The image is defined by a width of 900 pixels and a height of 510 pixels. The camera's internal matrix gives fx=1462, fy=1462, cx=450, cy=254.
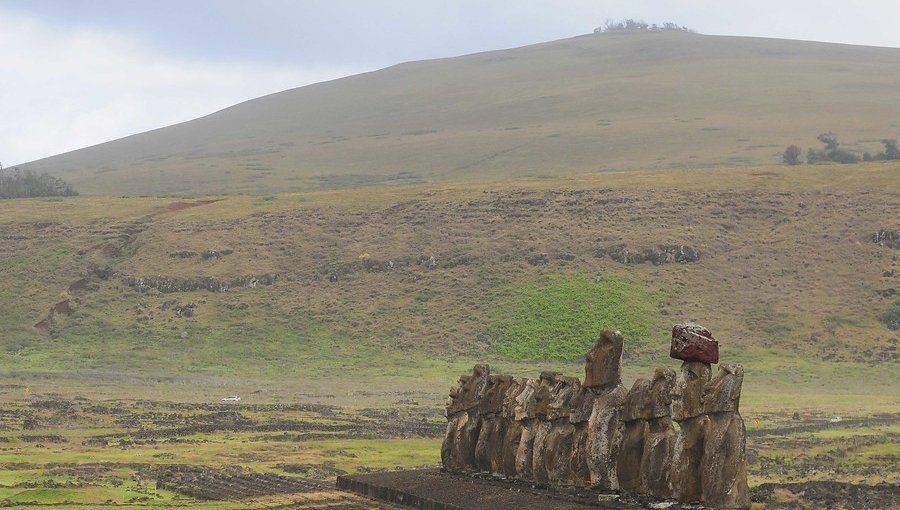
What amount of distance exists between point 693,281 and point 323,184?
7829cm

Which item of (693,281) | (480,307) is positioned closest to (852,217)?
(693,281)

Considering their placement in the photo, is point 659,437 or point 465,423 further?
point 465,423

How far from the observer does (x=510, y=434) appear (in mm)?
27188

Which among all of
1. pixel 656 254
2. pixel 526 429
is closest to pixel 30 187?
pixel 656 254

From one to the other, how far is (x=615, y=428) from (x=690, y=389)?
2.92 metres

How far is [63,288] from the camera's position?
9219 centimetres

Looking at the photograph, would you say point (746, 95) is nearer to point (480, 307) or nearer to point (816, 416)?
point (480, 307)

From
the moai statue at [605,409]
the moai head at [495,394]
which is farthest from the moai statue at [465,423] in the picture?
the moai statue at [605,409]

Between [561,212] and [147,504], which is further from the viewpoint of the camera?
[561,212]

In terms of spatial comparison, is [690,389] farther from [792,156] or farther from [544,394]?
[792,156]

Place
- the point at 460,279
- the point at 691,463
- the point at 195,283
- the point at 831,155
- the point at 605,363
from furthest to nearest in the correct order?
the point at 831,155, the point at 195,283, the point at 460,279, the point at 605,363, the point at 691,463

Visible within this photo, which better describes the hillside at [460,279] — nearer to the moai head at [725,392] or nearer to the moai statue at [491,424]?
the moai statue at [491,424]

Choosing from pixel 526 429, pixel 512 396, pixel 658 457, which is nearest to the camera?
pixel 658 457

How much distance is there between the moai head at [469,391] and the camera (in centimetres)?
2905
